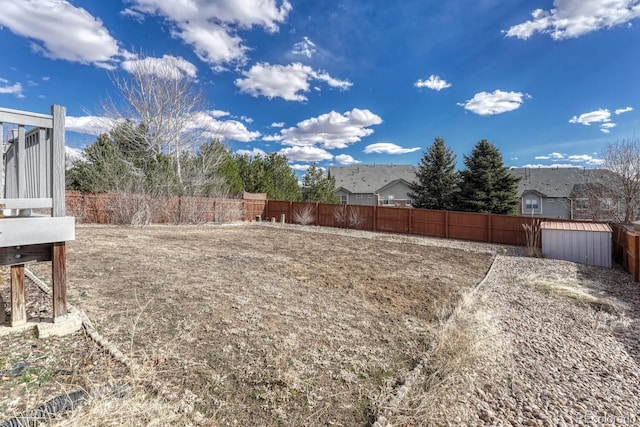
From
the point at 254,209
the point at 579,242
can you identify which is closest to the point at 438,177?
the point at 579,242

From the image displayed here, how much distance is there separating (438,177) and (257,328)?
18.9 meters

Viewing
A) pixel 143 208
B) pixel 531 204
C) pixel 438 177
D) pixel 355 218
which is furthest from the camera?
pixel 531 204

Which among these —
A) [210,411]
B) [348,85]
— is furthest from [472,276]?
[348,85]

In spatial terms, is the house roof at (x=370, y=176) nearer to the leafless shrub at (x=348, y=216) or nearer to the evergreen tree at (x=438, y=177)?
the evergreen tree at (x=438, y=177)

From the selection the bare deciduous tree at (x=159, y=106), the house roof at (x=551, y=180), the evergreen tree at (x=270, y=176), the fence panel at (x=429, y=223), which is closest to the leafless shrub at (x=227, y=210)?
the bare deciduous tree at (x=159, y=106)

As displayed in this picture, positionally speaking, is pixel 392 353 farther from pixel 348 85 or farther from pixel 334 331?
pixel 348 85

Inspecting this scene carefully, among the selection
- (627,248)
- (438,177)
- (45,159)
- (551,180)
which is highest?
(551,180)

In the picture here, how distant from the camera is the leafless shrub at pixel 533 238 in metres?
9.20

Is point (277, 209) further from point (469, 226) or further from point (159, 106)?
point (469, 226)

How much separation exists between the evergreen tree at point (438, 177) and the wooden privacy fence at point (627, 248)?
10.3 m

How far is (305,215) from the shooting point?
17234 mm

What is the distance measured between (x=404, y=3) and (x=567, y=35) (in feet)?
18.3

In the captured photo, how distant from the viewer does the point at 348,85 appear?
15977mm

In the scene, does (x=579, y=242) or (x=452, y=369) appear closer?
(x=452, y=369)
